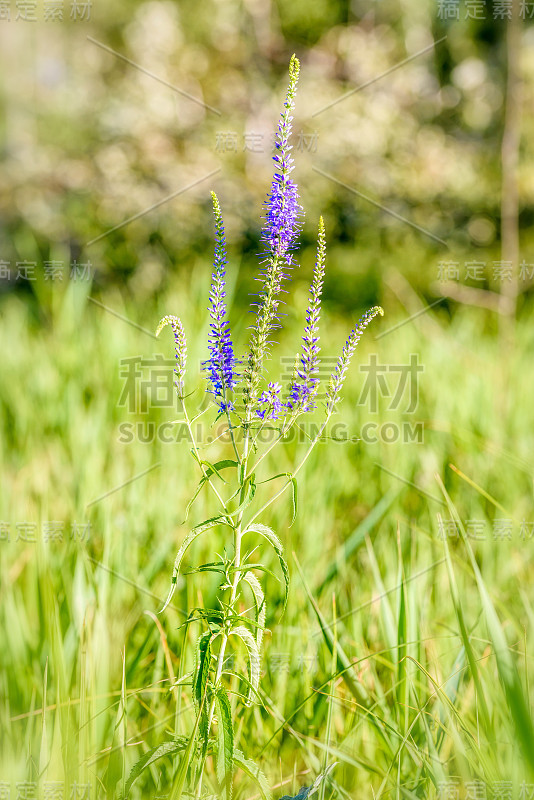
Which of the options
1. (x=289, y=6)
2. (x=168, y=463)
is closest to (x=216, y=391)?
(x=168, y=463)

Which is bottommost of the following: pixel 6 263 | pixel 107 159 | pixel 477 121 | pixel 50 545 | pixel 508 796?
pixel 508 796

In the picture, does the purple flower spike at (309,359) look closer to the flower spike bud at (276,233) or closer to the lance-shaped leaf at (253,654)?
the flower spike bud at (276,233)

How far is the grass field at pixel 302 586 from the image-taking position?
114 cm

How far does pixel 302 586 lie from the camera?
1.69 metres

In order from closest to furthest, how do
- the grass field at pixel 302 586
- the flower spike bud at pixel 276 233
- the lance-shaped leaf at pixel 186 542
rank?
the lance-shaped leaf at pixel 186 542, the flower spike bud at pixel 276 233, the grass field at pixel 302 586

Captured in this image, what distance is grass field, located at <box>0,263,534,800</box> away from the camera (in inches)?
44.8

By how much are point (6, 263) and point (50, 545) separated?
18.3 ft

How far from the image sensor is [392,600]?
1.72 metres

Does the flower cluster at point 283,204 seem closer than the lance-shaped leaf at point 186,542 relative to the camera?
No

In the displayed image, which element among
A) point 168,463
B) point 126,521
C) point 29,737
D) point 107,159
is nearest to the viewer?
point 29,737

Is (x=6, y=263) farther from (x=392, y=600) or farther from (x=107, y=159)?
(x=392, y=600)

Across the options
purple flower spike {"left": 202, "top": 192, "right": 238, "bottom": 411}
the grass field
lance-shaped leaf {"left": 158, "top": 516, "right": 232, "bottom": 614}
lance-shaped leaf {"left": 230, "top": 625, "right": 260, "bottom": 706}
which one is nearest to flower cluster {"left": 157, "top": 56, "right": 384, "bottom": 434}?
purple flower spike {"left": 202, "top": 192, "right": 238, "bottom": 411}

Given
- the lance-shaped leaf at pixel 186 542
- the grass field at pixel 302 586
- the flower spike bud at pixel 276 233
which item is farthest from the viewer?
the grass field at pixel 302 586

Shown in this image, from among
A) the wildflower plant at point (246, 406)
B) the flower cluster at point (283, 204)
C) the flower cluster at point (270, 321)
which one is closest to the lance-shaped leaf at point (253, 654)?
the wildflower plant at point (246, 406)
